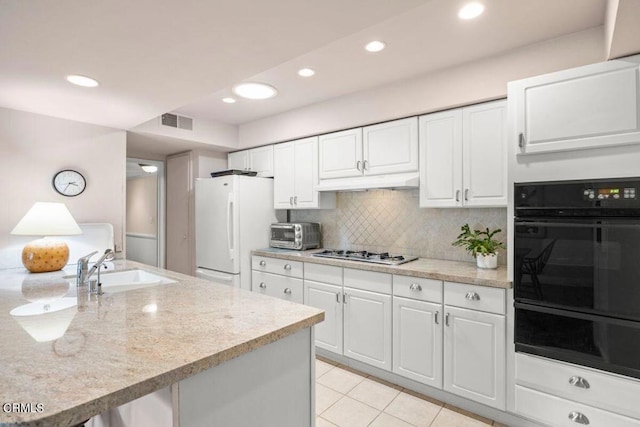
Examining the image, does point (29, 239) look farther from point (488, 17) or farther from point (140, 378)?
point (488, 17)

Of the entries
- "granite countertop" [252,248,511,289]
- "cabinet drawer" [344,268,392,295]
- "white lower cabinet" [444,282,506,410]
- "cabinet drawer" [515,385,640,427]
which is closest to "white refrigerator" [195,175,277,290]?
"granite countertop" [252,248,511,289]

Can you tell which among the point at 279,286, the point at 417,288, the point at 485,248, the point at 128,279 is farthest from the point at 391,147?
the point at 128,279

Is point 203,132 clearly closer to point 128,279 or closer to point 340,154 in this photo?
point 340,154

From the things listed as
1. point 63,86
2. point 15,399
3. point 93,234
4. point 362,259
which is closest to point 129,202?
point 93,234

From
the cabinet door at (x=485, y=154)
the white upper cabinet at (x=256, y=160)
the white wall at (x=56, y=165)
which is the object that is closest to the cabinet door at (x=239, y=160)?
the white upper cabinet at (x=256, y=160)

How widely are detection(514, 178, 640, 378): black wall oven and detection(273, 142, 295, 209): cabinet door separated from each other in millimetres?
2214

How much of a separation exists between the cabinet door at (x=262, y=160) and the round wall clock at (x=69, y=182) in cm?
170

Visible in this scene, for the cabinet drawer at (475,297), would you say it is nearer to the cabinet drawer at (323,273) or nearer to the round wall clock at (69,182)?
the cabinet drawer at (323,273)

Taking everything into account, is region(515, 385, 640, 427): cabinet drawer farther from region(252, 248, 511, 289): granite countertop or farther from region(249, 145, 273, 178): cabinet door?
region(249, 145, 273, 178): cabinet door

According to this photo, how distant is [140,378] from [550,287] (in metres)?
2.04

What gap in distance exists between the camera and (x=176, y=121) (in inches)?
137

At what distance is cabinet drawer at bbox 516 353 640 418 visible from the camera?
163 cm

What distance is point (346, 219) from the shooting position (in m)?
3.52

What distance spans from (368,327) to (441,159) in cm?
147
